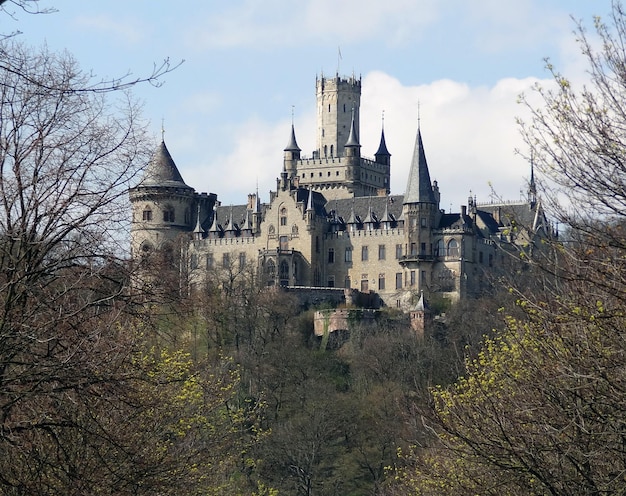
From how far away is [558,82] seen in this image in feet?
56.7

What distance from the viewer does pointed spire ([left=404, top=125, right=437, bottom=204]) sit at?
112m

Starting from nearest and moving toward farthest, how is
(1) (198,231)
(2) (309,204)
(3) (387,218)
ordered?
(3) (387,218) < (2) (309,204) < (1) (198,231)

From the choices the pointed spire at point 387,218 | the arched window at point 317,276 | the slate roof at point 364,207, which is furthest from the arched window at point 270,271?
the pointed spire at point 387,218

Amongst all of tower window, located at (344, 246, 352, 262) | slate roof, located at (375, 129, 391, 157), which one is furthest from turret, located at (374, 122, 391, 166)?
tower window, located at (344, 246, 352, 262)

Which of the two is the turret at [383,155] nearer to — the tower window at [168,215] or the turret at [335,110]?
the turret at [335,110]

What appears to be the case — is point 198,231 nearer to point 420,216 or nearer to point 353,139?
point 420,216

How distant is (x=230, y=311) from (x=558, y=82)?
76.5 meters

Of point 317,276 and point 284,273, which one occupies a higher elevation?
point 284,273

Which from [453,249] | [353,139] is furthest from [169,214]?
[353,139]

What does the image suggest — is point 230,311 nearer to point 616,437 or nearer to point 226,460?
point 226,460

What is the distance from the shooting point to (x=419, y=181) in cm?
11288

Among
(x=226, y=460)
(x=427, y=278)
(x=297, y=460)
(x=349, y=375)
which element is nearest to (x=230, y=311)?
(x=349, y=375)

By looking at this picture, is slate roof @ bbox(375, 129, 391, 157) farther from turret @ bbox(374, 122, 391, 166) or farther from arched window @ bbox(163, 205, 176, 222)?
arched window @ bbox(163, 205, 176, 222)

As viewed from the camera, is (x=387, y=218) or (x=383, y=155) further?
(x=383, y=155)
